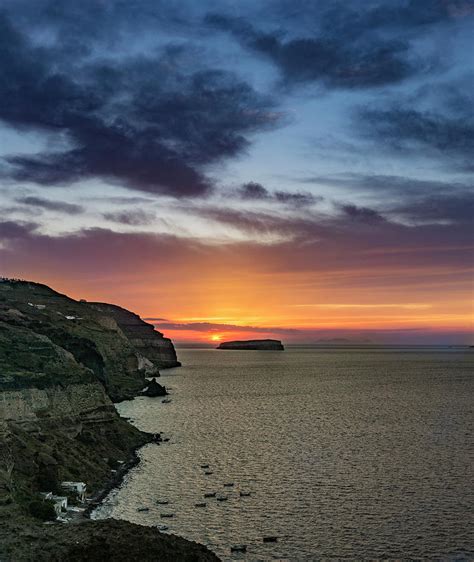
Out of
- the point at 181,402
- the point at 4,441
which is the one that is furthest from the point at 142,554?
the point at 181,402

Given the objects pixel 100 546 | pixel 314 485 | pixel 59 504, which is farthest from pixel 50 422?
pixel 100 546

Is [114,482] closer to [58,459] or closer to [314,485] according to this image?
[58,459]

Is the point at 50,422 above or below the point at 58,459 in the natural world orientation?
above

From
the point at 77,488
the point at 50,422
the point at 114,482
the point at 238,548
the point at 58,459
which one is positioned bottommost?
the point at 114,482

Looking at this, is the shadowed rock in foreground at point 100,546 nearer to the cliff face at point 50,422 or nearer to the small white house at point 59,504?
the cliff face at point 50,422

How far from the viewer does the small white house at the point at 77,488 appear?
65.6 meters

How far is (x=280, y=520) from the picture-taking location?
198 feet

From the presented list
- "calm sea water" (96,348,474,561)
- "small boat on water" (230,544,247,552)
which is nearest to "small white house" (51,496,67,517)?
"calm sea water" (96,348,474,561)

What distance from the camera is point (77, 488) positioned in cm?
6638

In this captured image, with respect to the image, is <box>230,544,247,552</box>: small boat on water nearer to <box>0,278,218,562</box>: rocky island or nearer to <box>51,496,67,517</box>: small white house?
<box>0,278,218,562</box>: rocky island

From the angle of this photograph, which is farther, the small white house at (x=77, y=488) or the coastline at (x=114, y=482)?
the small white house at (x=77, y=488)

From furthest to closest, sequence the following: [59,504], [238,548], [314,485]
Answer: [314,485], [59,504], [238,548]

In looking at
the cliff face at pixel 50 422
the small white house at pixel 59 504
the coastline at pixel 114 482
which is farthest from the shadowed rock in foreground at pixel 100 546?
the coastline at pixel 114 482

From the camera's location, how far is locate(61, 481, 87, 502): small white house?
215 ft
